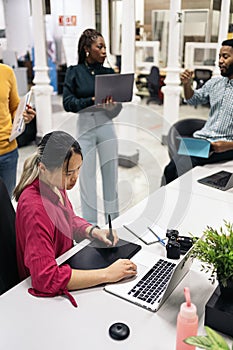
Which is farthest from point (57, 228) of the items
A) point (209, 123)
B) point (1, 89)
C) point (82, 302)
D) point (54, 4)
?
point (54, 4)

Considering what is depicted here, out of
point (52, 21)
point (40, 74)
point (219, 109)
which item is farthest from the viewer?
point (52, 21)

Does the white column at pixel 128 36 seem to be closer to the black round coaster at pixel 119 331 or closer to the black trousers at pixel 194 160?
the black trousers at pixel 194 160

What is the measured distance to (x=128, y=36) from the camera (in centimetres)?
402

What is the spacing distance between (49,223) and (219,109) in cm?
171

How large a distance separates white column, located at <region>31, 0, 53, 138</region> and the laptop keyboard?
138 inches

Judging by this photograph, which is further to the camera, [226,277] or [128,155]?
[128,155]

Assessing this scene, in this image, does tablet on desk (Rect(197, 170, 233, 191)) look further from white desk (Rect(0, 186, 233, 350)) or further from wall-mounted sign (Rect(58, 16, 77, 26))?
wall-mounted sign (Rect(58, 16, 77, 26))

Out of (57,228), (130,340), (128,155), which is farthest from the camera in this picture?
(128,155)

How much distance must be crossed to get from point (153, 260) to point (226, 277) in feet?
1.31

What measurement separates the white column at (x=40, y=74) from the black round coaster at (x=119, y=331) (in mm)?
3760

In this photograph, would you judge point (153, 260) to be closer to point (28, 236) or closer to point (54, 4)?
point (28, 236)

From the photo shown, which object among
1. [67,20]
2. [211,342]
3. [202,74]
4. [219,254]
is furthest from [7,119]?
[202,74]

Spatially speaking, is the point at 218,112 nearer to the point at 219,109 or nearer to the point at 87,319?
the point at 219,109

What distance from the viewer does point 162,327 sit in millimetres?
1050
